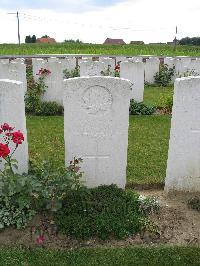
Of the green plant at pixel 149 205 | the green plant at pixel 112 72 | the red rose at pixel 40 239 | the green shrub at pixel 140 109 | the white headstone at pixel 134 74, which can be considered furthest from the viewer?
the green plant at pixel 112 72

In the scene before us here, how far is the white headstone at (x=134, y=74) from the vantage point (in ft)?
36.9

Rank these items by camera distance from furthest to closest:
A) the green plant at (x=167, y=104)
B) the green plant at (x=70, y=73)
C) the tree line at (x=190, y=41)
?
the tree line at (x=190, y=41), the green plant at (x=70, y=73), the green plant at (x=167, y=104)

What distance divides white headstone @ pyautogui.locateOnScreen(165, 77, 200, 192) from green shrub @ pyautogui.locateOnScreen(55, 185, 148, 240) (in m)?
0.83

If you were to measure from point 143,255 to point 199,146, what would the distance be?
1884mm

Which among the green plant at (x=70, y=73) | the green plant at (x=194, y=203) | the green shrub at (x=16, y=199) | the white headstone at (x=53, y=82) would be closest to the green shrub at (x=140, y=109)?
the white headstone at (x=53, y=82)

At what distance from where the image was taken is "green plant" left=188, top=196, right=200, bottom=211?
5141 millimetres

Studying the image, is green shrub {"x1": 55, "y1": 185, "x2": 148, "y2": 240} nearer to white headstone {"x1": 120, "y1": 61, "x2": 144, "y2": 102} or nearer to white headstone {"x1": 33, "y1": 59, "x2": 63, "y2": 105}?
white headstone {"x1": 33, "y1": 59, "x2": 63, "y2": 105}

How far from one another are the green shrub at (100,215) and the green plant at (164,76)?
11.4 m

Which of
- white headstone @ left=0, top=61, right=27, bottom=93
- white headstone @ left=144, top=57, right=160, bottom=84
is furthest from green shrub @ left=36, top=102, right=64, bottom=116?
white headstone @ left=144, top=57, right=160, bottom=84

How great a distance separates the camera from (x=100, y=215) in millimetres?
4594

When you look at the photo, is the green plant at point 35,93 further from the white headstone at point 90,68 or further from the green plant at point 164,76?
the green plant at point 164,76

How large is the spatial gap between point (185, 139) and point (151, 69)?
36.7 ft

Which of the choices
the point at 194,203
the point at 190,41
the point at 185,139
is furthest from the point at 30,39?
the point at 194,203

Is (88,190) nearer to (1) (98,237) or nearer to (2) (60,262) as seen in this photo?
(1) (98,237)
